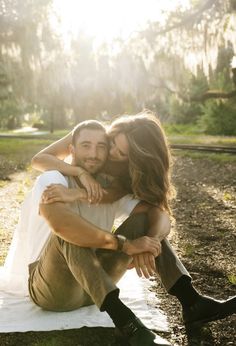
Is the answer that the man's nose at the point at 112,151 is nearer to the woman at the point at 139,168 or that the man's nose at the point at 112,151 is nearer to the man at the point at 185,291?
the woman at the point at 139,168

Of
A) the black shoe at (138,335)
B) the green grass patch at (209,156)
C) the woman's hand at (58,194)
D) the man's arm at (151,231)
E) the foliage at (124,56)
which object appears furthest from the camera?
the foliage at (124,56)

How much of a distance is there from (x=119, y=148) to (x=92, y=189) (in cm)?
38

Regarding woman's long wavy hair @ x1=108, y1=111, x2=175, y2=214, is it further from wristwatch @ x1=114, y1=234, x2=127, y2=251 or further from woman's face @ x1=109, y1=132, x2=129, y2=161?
wristwatch @ x1=114, y1=234, x2=127, y2=251

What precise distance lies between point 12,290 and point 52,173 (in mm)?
1040

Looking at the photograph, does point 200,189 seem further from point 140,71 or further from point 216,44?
point 140,71

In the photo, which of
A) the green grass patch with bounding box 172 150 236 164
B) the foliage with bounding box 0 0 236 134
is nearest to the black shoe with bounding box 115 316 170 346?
the green grass patch with bounding box 172 150 236 164

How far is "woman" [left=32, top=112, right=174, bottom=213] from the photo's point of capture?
10.2ft

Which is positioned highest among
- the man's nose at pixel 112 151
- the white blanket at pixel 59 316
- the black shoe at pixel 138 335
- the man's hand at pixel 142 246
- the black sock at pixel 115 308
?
the man's nose at pixel 112 151

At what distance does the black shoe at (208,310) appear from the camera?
2951 millimetres

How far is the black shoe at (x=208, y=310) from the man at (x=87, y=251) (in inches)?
14.2

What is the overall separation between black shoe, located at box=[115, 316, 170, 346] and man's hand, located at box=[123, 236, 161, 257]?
39cm

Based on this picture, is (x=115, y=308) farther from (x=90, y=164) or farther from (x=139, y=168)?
(x=90, y=164)

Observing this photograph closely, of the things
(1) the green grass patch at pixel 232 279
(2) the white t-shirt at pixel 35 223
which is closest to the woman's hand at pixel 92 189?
(2) the white t-shirt at pixel 35 223

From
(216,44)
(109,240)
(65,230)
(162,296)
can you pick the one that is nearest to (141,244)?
(109,240)
